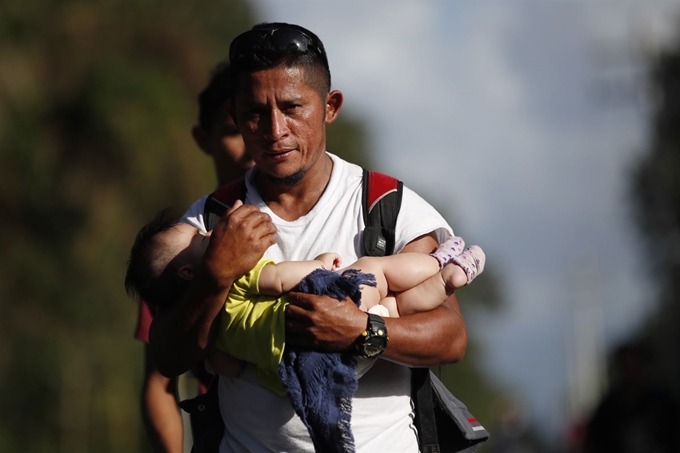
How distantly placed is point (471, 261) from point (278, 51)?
3.00ft

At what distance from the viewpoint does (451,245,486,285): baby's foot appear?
3.70 meters

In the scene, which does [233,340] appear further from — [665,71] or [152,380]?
[665,71]

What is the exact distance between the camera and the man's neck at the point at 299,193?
3895 millimetres

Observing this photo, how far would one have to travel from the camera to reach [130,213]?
16.6 meters

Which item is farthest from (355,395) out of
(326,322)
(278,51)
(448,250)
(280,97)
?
(278,51)

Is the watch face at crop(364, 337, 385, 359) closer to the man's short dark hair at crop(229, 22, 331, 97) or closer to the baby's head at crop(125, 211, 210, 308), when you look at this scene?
the baby's head at crop(125, 211, 210, 308)

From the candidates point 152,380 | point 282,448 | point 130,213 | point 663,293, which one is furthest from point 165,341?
point 663,293

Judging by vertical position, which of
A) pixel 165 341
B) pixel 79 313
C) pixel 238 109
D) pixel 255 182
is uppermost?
pixel 238 109

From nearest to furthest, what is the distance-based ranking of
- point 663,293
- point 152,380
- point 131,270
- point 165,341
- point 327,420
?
point 327,420 → point 165,341 → point 131,270 → point 152,380 → point 663,293

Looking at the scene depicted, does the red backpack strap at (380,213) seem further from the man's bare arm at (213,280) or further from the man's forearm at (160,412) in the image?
the man's forearm at (160,412)

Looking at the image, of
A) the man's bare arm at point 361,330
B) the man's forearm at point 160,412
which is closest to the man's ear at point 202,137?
the man's forearm at point 160,412

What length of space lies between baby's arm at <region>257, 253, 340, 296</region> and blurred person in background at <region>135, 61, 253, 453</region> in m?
1.26

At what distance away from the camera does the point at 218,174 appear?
17.6 feet

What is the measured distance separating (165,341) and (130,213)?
43.4ft
